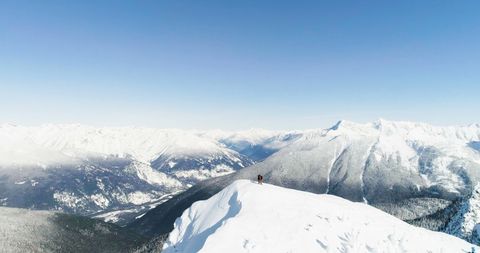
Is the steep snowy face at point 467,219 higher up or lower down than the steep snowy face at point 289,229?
lower down

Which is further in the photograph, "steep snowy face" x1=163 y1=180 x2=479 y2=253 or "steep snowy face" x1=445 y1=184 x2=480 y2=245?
"steep snowy face" x1=445 y1=184 x2=480 y2=245

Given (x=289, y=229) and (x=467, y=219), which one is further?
(x=467, y=219)

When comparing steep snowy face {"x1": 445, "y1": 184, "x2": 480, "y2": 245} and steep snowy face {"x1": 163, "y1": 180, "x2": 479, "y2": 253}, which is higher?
steep snowy face {"x1": 163, "y1": 180, "x2": 479, "y2": 253}

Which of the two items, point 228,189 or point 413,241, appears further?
point 228,189

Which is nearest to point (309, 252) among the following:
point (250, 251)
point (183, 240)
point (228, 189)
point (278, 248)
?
point (278, 248)

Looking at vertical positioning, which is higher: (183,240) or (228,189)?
(228,189)

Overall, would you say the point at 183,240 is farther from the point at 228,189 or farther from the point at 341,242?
the point at 341,242

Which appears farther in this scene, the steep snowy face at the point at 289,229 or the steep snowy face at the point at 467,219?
the steep snowy face at the point at 467,219

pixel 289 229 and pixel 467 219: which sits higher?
pixel 289 229
